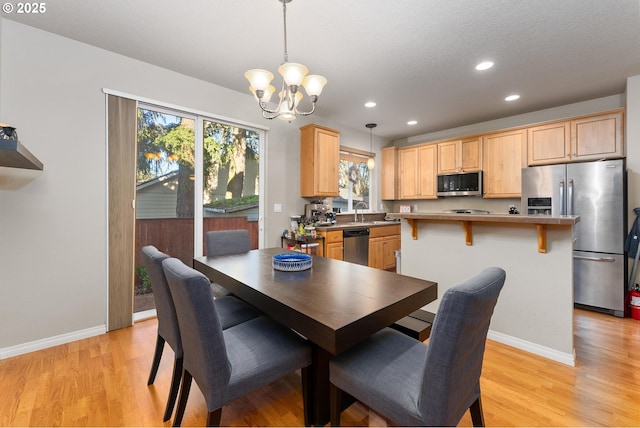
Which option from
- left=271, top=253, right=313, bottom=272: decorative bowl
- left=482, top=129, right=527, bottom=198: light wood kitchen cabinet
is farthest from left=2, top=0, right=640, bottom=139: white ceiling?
left=271, top=253, right=313, bottom=272: decorative bowl

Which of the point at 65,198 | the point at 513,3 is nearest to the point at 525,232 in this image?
the point at 513,3

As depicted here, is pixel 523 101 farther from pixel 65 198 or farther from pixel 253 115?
pixel 65 198

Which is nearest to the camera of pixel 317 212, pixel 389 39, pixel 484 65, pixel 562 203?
pixel 389 39

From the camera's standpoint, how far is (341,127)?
494cm

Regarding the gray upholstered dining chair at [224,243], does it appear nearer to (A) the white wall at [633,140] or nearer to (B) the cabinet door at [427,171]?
(B) the cabinet door at [427,171]

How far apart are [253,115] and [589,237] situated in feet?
14.4

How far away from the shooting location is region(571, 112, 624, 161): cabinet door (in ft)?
10.7

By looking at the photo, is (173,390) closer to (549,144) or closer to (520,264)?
(520,264)

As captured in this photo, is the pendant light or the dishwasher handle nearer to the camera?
the dishwasher handle

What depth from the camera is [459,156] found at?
15.3ft

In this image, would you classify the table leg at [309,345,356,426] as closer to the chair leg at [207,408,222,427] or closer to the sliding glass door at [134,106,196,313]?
the chair leg at [207,408,222,427]

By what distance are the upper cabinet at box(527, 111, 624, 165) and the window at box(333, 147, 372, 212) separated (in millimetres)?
2710

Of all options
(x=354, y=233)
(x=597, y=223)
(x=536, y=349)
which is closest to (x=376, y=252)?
(x=354, y=233)

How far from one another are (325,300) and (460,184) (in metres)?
4.19
